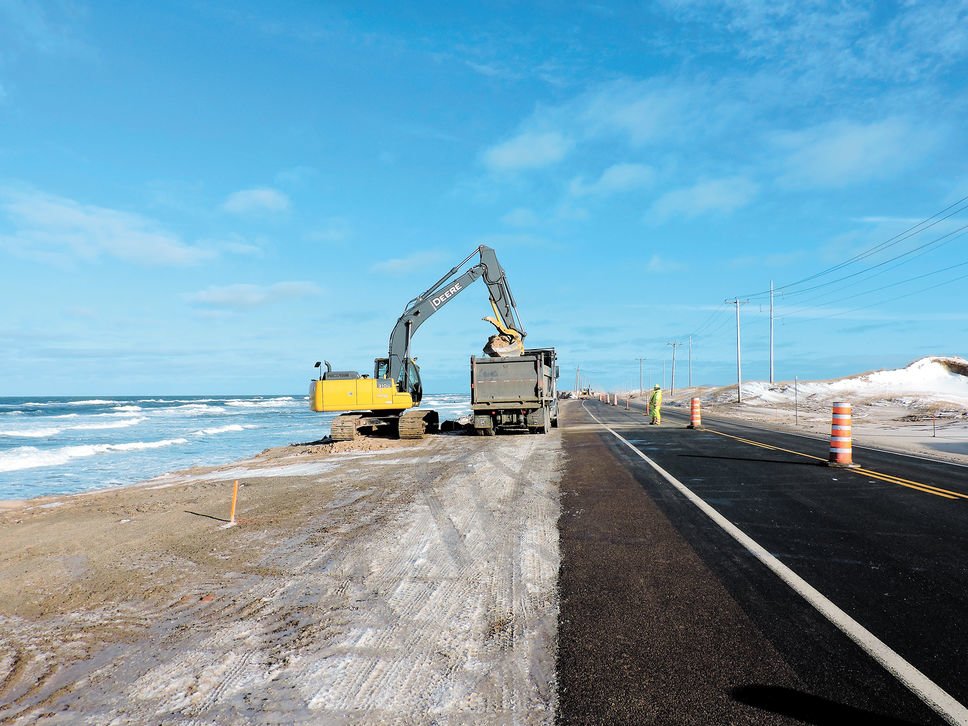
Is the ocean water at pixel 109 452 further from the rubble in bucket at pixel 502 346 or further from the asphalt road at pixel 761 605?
the asphalt road at pixel 761 605

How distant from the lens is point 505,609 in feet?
15.5

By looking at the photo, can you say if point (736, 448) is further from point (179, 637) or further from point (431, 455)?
point (179, 637)

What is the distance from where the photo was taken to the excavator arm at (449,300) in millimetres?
23234

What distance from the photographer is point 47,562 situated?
23.0ft

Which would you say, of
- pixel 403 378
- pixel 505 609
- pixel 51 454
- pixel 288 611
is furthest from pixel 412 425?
pixel 505 609

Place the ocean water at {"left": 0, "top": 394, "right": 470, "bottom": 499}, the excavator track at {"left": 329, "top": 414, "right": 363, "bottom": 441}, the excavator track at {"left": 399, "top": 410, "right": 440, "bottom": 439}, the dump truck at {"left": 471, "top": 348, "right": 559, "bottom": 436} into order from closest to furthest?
the ocean water at {"left": 0, "top": 394, "right": 470, "bottom": 499} → the excavator track at {"left": 329, "top": 414, "right": 363, "bottom": 441} → the excavator track at {"left": 399, "top": 410, "right": 440, "bottom": 439} → the dump truck at {"left": 471, "top": 348, "right": 559, "bottom": 436}

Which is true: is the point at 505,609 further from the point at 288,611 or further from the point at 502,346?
the point at 502,346

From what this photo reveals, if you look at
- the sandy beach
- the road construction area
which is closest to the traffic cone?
the road construction area

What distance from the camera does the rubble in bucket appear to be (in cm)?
2371

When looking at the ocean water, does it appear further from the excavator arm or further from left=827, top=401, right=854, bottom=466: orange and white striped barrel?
left=827, top=401, right=854, bottom=466: orange and white striped barrel

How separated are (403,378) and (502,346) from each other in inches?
158

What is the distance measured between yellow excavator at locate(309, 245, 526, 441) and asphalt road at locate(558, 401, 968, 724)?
13.1 m

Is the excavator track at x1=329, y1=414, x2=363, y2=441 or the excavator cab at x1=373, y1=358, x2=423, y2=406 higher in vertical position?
the excavator cab at x1=373, y1=358, x2=423, y2=406

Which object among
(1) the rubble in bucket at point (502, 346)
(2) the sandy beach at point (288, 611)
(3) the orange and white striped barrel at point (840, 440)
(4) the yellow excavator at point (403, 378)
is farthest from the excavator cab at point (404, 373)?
(3) the orange and white striped barrel at point (840, 440)
